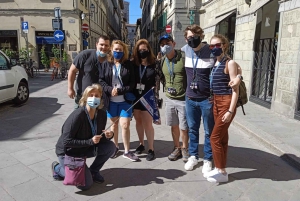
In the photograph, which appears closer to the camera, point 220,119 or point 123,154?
point 220,119

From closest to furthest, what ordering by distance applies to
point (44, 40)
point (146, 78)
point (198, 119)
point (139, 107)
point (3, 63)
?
point (198, 119), point (146, 78), point (139, 107), point (3, 63), point (44, 40)

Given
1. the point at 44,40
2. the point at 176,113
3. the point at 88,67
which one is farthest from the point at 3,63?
the point at 44,40

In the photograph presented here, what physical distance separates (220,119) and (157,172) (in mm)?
1146

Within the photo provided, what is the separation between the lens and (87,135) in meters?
3.02

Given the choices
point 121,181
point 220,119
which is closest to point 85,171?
point 121,181

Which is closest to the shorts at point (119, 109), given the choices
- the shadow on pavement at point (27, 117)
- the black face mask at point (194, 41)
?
the black face mask at point (194, 41)

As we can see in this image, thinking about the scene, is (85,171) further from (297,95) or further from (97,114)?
(297,95)

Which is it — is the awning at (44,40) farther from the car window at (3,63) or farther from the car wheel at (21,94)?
the car window at (3,63)

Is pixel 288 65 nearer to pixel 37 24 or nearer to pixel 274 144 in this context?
pixel 274 144

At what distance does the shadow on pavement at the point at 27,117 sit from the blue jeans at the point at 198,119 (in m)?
3.12

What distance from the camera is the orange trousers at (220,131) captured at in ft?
10.2

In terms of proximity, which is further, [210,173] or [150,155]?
[150,155]

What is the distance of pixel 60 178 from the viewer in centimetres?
329

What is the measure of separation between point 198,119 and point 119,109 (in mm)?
1142
